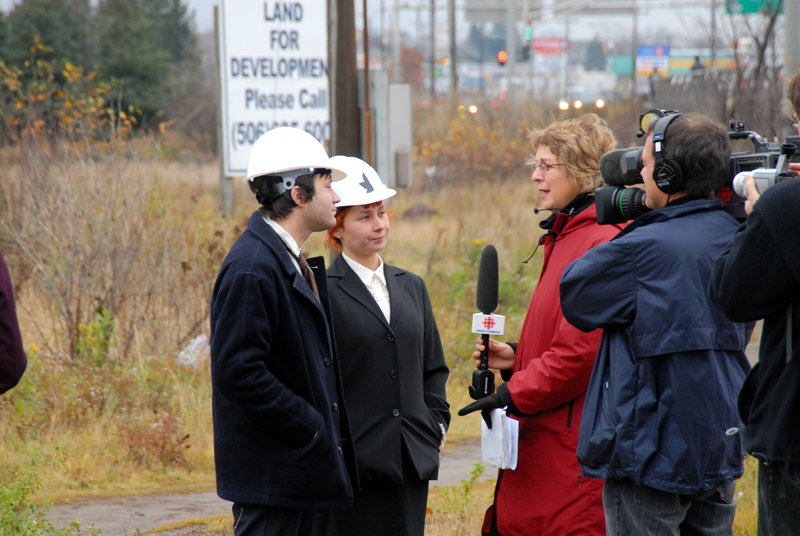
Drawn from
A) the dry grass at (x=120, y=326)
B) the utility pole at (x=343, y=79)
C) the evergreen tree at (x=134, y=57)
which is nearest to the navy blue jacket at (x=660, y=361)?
the dry grass at (x=120, y=326)

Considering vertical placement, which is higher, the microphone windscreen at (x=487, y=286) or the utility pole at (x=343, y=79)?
the utility pole at (x=343, y=79)

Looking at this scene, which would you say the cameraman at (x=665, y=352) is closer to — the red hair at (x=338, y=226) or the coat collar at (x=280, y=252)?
the coat collar at (x=280, y=252)

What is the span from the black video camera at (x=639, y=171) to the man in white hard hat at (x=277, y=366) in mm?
979

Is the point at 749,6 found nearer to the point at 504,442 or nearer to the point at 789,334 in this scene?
the point at 504,442

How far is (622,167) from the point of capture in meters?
2.91

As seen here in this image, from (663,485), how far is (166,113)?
2981 cm

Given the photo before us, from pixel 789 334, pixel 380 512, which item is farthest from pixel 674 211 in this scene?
pixel 380 512

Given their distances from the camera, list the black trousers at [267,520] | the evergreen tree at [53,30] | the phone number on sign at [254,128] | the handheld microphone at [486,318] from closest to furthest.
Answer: the black trousers at [267,520], the handheld microphone at [486,318], the phone number on sign at [254,128], the evergreen tree at [53,30]

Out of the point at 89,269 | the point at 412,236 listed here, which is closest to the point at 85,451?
the point at 89,269

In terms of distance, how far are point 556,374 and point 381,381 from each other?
704 millimetres

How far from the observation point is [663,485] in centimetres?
250

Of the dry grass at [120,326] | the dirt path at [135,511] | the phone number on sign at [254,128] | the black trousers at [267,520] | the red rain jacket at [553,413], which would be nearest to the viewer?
the black trousers at [267,520]

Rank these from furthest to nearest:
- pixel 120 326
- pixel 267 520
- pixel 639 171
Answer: pixel 120 326, pixel 639 171, pixel 267 520

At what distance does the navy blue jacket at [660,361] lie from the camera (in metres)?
2.52
